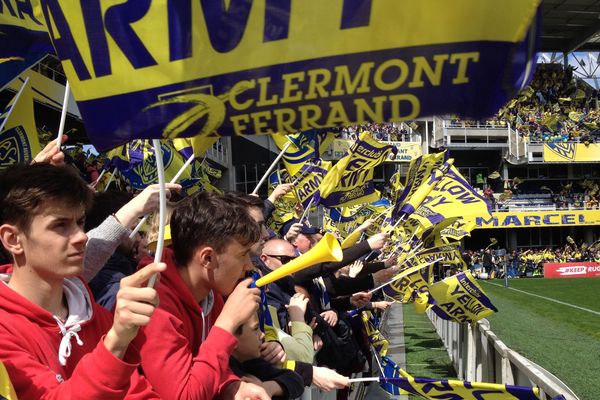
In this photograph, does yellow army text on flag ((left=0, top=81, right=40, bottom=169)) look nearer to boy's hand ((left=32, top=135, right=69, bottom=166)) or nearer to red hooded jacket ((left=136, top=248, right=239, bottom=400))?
boy's hand ((left=32, top=135, right=69, bottom=166))

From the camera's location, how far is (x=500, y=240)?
144 feet

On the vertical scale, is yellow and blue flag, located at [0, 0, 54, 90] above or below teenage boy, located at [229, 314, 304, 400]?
above

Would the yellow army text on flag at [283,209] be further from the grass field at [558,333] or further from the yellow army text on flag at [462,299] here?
the grass field at [558,333]

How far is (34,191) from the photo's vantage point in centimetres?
174

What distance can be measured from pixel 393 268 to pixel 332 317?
7.26 feet

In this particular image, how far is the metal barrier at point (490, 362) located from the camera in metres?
3.50

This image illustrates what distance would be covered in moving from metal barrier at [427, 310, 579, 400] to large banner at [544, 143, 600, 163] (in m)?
34.0

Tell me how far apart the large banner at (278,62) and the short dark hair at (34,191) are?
0.15 meters

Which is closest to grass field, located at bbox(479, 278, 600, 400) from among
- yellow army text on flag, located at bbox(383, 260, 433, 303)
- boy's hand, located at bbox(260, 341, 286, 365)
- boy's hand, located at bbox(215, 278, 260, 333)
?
yellow army text on flag, located at bbox(383, 260, 433, 303)

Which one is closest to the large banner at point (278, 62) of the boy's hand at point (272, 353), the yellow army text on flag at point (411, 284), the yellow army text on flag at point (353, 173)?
the boy's hand at point (272, 353)

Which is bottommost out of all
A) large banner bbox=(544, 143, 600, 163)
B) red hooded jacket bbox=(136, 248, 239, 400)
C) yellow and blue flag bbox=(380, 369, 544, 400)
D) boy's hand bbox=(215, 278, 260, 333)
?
yellow and blue flag bbox=(380, 369, 544, 400)

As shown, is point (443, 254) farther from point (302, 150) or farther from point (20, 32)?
point (20, 32)

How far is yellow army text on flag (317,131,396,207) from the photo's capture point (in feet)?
22.2

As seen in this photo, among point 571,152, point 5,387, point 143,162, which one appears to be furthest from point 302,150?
point 571,152
